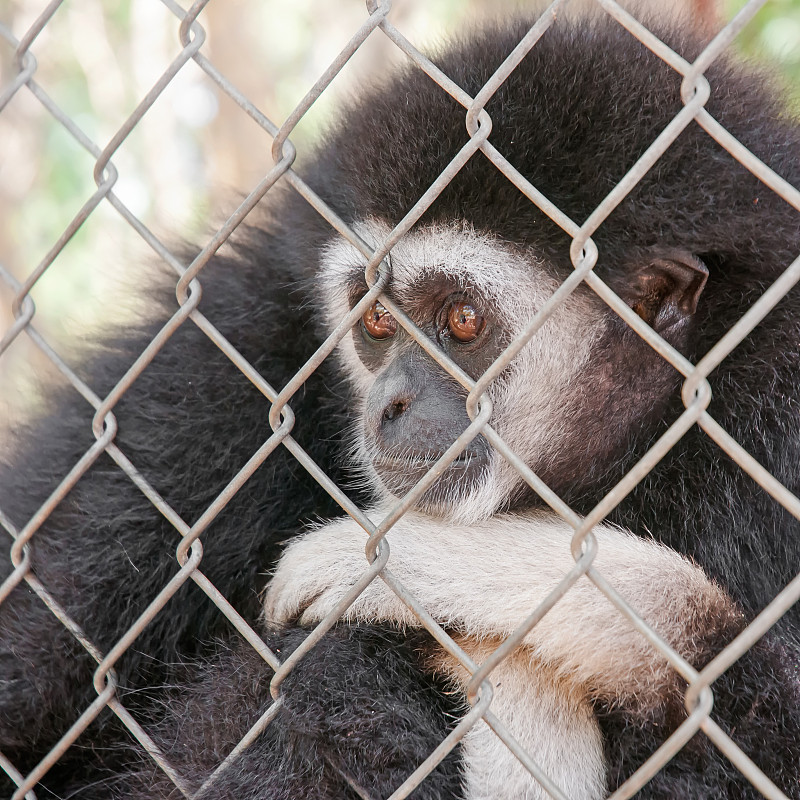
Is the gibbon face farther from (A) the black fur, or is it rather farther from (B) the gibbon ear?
(A) the black fur

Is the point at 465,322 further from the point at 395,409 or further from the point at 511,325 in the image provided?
the point at 395,409

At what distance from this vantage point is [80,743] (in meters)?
2.79

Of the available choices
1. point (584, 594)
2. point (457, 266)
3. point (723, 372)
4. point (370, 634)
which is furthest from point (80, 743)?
point (723, 372)

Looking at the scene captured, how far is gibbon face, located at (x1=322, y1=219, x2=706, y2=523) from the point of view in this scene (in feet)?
8.24

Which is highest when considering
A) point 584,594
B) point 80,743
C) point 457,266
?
point 457,266

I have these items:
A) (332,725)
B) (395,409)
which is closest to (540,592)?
(332,725)

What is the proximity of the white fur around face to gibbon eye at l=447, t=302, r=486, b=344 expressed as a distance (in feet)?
0.19

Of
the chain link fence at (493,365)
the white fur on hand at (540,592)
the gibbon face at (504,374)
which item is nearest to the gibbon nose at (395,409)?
the gibbon face at (504,374)

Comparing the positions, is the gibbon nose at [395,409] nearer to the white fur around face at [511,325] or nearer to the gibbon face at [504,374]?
the gibbon face at [504,374]

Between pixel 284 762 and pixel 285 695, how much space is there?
0.16 meters

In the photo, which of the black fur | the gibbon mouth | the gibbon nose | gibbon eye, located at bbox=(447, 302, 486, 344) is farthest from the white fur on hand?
gibbon eye, located at bbox=(447, 302, 486, 344)

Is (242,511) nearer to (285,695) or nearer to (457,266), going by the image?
(285,695)

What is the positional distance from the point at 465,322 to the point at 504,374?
208 mm

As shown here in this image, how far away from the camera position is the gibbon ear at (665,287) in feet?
7.66
